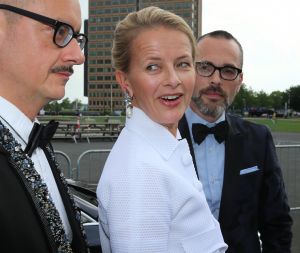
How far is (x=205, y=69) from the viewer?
102 inches

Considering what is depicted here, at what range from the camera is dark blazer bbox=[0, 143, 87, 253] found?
1.16 meters

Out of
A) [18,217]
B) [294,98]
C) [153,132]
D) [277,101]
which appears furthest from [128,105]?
[277,101]

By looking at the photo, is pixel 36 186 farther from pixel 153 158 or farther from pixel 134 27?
pixel 134 27

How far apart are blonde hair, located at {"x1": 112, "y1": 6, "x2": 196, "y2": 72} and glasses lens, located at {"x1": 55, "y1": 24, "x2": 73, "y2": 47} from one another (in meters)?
0.27

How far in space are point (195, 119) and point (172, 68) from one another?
1.03 meters

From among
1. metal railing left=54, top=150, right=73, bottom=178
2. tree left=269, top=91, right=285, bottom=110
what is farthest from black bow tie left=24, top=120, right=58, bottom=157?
tree left=269, top=91, right=285, bottom=110

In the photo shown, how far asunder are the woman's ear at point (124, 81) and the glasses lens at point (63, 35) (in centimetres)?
31

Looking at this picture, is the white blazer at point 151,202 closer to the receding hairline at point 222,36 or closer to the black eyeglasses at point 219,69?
the black eyeglasses at point 219,69

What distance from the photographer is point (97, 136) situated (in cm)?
2141

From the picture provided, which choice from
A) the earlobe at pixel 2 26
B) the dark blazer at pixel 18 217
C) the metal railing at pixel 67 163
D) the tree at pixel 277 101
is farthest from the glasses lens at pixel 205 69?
the tree at pixel 277 101

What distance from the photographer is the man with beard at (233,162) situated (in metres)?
2.40

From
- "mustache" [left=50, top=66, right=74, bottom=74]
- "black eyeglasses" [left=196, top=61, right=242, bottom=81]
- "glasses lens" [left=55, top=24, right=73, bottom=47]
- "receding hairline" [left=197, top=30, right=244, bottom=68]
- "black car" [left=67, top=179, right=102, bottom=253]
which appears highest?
"receding hairline" [left=197, top=30, right=244, bottom=68]

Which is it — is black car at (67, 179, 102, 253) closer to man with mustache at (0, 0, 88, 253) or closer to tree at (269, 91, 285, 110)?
man with mustache at (0, 0, 88, 253)

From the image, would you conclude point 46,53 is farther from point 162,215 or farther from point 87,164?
point 87,164
